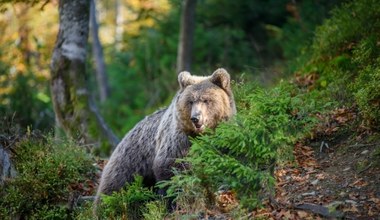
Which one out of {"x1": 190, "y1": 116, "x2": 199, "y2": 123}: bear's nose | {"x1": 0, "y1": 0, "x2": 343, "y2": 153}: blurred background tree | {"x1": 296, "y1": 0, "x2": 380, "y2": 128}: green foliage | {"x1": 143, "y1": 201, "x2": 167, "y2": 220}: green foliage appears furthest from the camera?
{"x1": 0, "y1": 0, "x2": 343, "y2": 153}: blurred background tree

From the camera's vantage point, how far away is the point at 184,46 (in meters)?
16.0

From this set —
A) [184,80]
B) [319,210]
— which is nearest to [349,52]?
[184,80]

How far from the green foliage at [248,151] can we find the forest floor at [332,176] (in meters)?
0.44

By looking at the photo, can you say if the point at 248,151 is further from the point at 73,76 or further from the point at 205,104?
the point at 73,76

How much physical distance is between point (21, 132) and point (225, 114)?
398 cm

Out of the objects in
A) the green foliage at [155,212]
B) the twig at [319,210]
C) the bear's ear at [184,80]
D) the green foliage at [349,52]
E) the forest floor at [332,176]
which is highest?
the green foliage at [349,52]

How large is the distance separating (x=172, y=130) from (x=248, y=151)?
5.23 ft

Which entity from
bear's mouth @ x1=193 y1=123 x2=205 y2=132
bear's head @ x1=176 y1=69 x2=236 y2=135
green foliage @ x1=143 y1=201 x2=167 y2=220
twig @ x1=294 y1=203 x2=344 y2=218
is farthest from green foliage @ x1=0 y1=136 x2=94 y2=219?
twig @ x1=294 y1=203 x2=344 y2=218

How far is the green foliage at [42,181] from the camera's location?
7797mm

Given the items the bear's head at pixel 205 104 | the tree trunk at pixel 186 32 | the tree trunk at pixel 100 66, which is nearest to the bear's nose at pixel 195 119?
the bear's head at pixel 205 104

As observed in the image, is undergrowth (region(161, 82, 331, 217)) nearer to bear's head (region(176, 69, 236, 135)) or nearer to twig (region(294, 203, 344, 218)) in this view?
twig (region(294, 203, 344, 218))

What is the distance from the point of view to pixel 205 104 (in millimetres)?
7176

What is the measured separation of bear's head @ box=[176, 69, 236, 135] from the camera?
23.2 ft

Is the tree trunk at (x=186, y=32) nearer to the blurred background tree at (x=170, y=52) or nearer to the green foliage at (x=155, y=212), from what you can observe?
the blurred background tree at (x=170, y=52)
